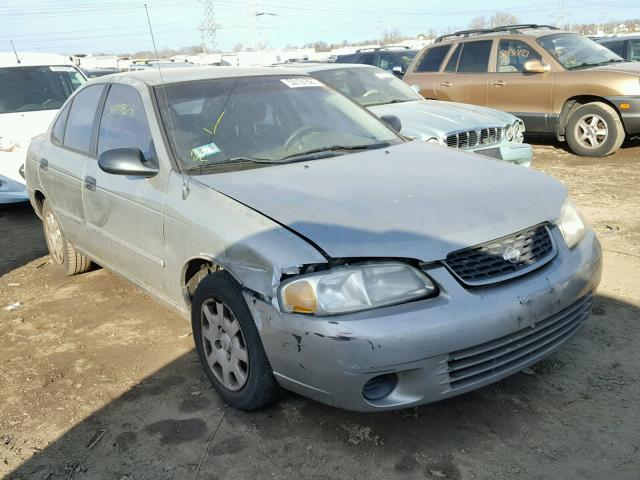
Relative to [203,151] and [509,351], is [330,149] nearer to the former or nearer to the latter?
[203,151]

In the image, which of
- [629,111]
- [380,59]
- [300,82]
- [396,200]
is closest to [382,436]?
Result: [396,200]

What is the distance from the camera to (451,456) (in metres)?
2.77

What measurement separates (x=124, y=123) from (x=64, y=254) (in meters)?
1.68

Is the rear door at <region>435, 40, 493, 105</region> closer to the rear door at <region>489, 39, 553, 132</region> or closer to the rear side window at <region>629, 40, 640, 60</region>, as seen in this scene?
the rear door at <region>489, 39, 553, 132</region>

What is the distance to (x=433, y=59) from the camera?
11.0 m

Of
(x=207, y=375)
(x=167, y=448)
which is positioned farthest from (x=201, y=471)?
(x=207, y=375)

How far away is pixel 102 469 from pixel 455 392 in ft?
5.14

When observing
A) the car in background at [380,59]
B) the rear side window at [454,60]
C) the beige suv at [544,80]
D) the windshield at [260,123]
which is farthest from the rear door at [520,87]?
the windshield at [260,123]

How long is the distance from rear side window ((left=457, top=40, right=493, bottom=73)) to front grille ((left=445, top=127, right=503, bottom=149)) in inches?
138

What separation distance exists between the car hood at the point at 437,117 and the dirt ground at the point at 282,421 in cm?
292

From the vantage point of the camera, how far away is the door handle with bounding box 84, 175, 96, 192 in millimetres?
4258

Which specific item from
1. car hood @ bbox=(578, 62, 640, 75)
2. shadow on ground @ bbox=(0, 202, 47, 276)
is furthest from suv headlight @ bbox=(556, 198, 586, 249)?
car hood @ bbox=(578, 62, 640, 75)

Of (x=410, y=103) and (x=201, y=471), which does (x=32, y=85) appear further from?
(x=201, y=471)

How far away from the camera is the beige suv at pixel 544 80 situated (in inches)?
356
